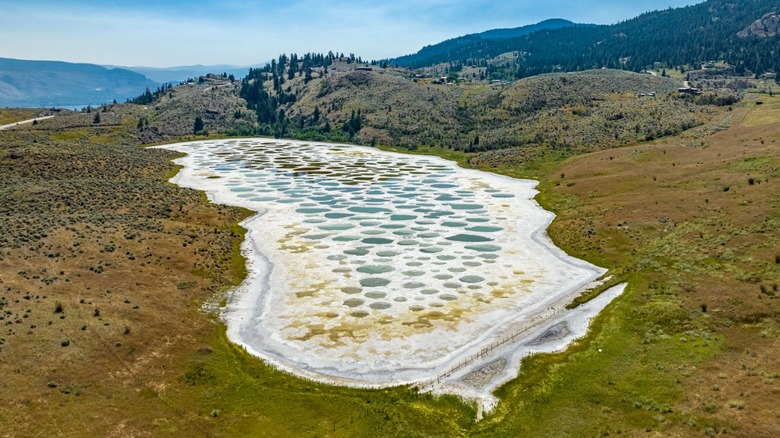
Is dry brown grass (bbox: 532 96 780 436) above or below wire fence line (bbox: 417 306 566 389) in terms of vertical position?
above

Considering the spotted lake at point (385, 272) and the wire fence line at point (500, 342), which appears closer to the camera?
the wire fence line at point (500, 342)

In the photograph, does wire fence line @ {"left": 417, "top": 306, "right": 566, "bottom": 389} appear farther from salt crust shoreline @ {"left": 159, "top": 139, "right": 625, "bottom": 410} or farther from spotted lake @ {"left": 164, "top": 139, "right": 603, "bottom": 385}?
spotted lake @ {"left": 164, "top": 139, "right": 603, "bottom": 385}

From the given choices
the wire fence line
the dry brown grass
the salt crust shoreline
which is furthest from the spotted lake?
the dry brown grass

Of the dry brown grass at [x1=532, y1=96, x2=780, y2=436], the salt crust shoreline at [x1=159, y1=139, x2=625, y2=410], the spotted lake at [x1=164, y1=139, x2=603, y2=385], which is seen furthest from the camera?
the spotted lake at [x1=164, y1=139, x2=603, y2=385]

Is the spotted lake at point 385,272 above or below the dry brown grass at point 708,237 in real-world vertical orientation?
below

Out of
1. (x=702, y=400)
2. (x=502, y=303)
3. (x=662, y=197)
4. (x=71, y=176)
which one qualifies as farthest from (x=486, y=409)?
(x=71, y=176)

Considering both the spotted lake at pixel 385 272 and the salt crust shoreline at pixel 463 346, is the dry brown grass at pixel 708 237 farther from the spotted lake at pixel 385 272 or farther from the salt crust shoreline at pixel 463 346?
the spotted lake at pixel 385 272

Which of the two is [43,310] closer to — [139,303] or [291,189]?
[139,303]

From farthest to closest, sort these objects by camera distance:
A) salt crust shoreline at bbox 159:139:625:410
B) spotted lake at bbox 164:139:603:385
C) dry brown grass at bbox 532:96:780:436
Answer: spotted lake at bbox 164:139:603:385 < salt crust shoreline at bbox 159:139:625:410 < dry brown grass at bbox 532:96:780:436

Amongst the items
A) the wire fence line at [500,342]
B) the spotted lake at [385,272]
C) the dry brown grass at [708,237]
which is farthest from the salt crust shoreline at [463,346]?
the dry brown grass at [708,237]
